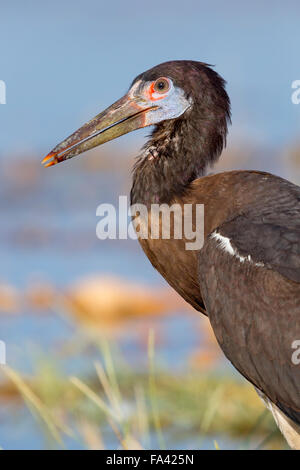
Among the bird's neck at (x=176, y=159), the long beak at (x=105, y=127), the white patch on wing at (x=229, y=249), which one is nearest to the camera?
the white patch on wing at (x=229, y=249)

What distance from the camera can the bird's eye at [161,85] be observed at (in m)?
5.26

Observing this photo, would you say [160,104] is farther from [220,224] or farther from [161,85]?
[220,224]

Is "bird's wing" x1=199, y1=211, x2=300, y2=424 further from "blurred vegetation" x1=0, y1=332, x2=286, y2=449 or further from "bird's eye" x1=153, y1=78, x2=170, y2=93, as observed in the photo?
"blurred vegetation" x1=0, y1=332, x2=286, y2=449

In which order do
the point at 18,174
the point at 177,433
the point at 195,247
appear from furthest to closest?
1. the point at 18,174
2. the point at 177,433
3. the point at 195,247

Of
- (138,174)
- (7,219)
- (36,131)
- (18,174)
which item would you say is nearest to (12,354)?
(138,174)

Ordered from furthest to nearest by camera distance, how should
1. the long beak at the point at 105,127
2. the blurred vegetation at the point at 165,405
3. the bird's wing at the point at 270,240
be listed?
the blurred vegetation at the point at 165,405 < the long beak at the point at 105,127 < the bird's wing at the point at 270,240

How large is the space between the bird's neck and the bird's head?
0.17 feet

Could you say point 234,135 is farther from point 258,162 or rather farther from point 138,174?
point 138,174

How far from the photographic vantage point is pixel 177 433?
6773mm

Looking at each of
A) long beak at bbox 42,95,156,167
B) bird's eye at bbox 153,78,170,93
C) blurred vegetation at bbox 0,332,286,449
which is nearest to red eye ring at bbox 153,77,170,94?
bird's eye at bbox 153,78,170,93

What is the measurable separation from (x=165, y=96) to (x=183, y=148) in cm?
24

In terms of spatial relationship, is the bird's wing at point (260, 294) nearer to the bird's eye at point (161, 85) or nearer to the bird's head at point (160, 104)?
the bird's head at point (160, 104)

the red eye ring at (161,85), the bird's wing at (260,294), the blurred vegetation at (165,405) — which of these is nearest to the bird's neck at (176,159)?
the red eye ring at (161,85)

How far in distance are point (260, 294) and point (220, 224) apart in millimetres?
354
